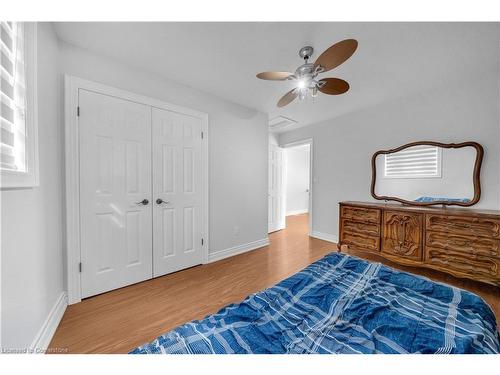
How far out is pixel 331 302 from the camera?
1.04 metres

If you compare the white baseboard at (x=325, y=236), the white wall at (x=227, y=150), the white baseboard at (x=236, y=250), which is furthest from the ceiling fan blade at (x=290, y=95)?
the white baseboard at (x=325, y=236)

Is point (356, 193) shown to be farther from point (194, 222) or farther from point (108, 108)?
point (108, 108)

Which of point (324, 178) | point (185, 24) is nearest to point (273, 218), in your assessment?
point (324, 178)

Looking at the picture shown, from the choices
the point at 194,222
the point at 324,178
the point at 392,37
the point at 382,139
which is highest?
the point at 392,37

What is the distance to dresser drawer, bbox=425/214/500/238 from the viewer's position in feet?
6.34

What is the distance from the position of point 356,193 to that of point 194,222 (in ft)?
9.18

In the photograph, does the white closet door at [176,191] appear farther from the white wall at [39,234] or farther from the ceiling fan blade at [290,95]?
the ceiling fan blade at [290,95]

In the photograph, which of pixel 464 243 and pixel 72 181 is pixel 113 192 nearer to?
pixel 72 181

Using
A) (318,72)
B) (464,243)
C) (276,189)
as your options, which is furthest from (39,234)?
(276,189)

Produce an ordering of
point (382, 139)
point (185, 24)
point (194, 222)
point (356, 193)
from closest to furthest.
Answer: point (185, 24) < point (194, 222) < point (382, 139) < point (356, 193)

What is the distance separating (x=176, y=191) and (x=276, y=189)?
2.70 metres

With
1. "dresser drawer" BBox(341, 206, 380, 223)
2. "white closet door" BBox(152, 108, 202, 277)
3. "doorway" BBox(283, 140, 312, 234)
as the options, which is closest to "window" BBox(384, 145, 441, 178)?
"dresser drawer" BBox(341, 206, 380, 223)

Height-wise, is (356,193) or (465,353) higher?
(356,193)

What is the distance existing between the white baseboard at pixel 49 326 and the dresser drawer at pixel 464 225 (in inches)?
145
